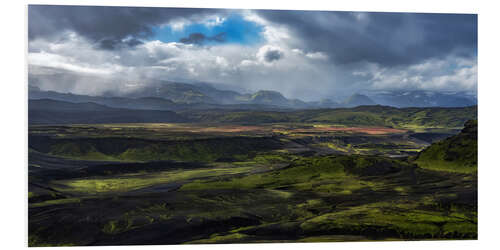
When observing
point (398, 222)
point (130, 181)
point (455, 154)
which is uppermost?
point (455, 154)

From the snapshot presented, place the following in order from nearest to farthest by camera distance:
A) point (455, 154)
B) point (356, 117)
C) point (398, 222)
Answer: point (398, 222), point (455, 154), point (356, 117)

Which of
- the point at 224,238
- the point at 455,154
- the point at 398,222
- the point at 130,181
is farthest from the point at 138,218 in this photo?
the point at 455,154

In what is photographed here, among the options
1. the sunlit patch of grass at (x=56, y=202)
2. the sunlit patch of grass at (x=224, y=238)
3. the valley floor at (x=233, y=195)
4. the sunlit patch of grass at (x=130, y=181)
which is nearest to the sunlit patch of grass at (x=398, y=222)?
the valley floor at (x=233, y=195)

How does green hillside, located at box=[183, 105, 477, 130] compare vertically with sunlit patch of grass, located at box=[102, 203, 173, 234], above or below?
above

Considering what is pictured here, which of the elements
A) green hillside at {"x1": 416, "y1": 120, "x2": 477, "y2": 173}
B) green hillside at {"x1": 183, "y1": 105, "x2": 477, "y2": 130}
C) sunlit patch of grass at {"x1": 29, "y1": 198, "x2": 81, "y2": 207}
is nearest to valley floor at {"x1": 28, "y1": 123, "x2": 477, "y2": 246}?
sunlit patch of grass at {"x1": 29, "y1": 198, "x2": 81, "y2": 207}

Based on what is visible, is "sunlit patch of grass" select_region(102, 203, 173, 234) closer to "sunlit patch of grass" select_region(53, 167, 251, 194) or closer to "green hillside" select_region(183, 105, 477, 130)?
"sunlit patch of grass" select_region(53, 167, 251, 194)

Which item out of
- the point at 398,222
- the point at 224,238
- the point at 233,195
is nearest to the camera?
the point at 224,238

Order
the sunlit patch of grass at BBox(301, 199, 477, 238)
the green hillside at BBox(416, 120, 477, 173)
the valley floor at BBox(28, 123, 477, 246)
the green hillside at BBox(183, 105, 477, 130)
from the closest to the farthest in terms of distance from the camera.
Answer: the valley floor at BBox(28, 123, 477, 246) → the sunlit patch of grass at BBox(301, 199, 477, 238) → the green hillside at BBox(416, 120, 477, 173) → the green hillside at BBox(183, 105, 477, 130)

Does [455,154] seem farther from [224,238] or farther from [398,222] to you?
[224,238]

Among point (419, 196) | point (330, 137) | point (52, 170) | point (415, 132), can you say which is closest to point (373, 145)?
point (330, 137)
